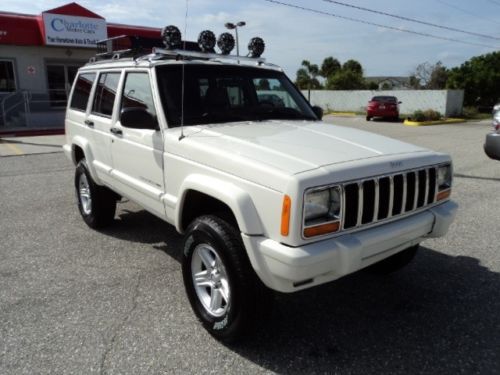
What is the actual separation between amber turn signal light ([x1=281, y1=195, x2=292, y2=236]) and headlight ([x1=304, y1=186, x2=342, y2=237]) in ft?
0.34

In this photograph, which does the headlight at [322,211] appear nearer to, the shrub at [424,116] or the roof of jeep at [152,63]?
the roof of jeep at [152,63]

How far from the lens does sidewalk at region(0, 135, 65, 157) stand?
12055 mm

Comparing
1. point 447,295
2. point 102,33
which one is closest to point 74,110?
point 447,295

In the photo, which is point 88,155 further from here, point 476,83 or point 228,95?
point 476,83

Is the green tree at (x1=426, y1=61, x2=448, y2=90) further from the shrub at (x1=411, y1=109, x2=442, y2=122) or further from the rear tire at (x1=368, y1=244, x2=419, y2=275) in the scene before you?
the rear tire at (x1=368, y1=244, x2=419, y2=275)

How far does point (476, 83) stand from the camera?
3294 cm

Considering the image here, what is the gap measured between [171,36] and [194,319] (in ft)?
8.92

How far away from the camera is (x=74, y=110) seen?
19.2ft

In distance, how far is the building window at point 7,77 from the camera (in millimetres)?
19828

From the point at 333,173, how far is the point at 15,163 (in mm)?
9769

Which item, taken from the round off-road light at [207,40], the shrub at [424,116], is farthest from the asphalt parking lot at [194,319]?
the shrub at [424,116]

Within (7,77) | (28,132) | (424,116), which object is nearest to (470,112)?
(424,116)

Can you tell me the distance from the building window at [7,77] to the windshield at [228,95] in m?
19.3

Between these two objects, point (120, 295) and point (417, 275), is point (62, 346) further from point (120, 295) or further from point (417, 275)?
point (417, 275)
